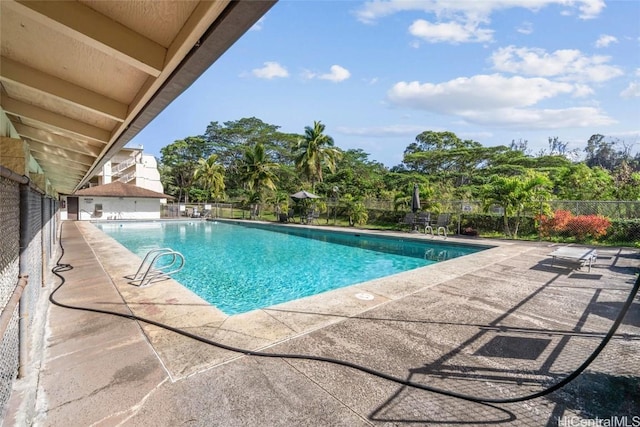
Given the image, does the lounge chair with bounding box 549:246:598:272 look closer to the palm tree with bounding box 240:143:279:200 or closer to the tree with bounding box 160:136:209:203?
the palm tree with bounding box 240:143:279:200

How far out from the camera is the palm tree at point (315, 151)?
2581 cm

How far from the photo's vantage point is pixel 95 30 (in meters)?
1.47

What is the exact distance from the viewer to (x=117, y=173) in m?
30.9

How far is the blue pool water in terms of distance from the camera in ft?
23.2

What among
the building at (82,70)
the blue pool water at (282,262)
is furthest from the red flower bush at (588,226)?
the building at (82,70)

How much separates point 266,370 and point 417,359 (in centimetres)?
140

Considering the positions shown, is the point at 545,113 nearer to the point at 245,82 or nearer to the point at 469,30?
the point at 469,30

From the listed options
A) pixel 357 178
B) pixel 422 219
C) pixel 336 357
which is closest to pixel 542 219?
pixel 422 219

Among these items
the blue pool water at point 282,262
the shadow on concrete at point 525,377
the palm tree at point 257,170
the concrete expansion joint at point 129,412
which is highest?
the palm tree at point 257,170

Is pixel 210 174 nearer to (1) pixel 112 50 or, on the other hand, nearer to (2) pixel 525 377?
(1) pixel 112 50

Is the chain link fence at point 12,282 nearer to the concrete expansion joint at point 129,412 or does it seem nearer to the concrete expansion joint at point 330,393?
the concrete expansion joint at point 129,412

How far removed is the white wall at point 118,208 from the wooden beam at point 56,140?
24.8 meters

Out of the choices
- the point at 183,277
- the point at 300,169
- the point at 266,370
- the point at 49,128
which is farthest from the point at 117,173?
the point at 266,370

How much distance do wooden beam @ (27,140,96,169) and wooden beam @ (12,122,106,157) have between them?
0.88 ft
